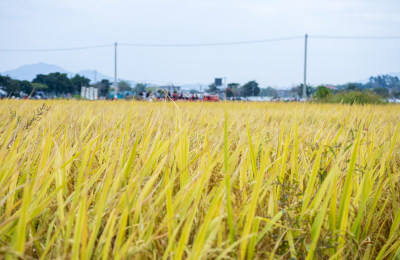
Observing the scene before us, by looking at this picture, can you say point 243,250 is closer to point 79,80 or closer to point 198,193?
point 198,193

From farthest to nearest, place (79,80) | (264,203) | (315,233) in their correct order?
1. (79,80)
2. (264,203)
3. (315,233)

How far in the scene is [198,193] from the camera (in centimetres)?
70

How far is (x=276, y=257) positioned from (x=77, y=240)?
0.37m

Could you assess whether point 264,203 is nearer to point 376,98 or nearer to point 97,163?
point 97,163

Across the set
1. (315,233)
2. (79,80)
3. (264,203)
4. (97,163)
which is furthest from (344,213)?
(79,80)

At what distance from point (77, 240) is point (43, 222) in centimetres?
31

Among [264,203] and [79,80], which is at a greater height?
[79,80]

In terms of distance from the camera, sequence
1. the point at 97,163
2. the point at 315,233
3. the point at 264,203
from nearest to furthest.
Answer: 1. the point at 315,233
2. the point at 264,203
3. the point at 97,163

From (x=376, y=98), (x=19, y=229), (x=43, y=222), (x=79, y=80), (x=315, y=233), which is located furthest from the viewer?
(x=79, y=80)

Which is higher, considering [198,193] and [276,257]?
[198,193]

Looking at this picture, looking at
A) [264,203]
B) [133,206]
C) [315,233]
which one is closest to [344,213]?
[315,233]

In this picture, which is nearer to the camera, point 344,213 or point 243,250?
point 243,250

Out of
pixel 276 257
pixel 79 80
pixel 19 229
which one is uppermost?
Result: pixel 79 80

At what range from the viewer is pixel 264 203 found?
0.91m
